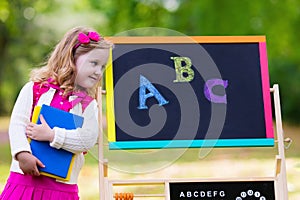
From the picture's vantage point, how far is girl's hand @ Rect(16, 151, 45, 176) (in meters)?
2.75

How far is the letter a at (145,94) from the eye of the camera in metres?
3.27

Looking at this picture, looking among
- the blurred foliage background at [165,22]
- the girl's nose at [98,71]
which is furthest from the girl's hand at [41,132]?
the blurred foliage background at [165,22]

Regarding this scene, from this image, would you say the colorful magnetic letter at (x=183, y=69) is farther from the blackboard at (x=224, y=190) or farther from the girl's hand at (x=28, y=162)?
the girl's hand at (x=28, y=162)

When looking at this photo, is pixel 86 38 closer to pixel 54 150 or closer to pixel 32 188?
pixel 54 150

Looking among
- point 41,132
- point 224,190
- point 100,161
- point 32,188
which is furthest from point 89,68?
point 224,190

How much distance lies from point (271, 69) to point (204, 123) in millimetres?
12723

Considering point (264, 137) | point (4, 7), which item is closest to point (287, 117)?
point (4, 7)

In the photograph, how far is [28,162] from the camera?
2.75 m

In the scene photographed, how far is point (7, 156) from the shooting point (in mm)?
9094

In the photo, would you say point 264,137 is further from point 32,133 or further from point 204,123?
point 32,133

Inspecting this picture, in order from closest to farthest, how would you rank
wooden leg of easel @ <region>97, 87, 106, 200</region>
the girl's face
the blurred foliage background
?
the girl's face < wooden leg of easel @ <region>97, 87, 106, 200</region> < the blurred foliage background

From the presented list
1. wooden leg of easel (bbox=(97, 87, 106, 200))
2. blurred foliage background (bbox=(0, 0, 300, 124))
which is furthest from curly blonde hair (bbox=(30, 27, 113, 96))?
blurred foliage background (bbox=(0, 0, 300, 124))

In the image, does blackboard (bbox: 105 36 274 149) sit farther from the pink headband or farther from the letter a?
the pink headband

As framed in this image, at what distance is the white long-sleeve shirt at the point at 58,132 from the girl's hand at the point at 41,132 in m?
0.02
